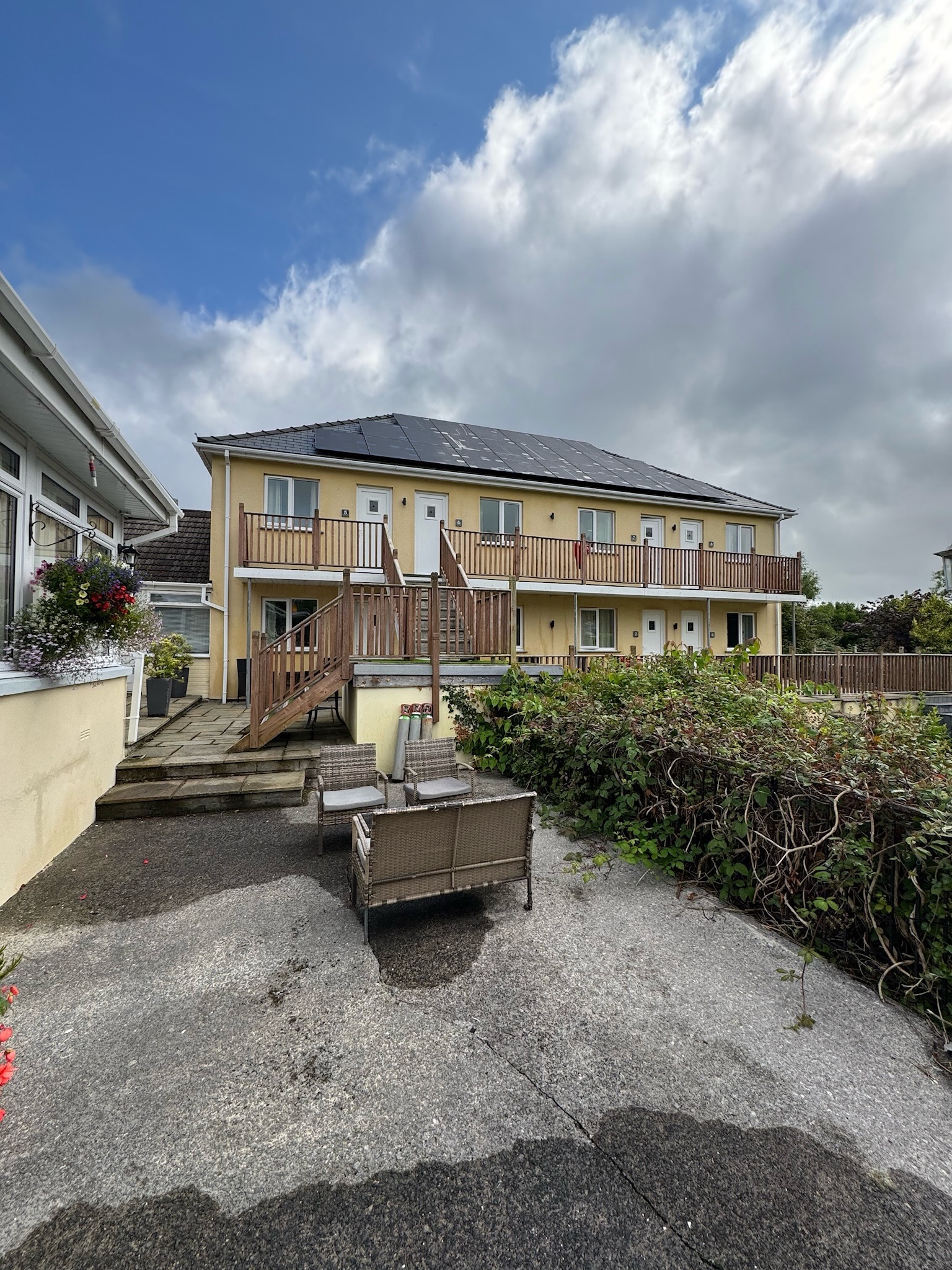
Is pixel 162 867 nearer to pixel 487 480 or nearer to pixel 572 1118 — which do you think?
pixel 572 1118

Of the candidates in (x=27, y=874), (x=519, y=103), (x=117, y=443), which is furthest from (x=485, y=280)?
(x=27, y=874)

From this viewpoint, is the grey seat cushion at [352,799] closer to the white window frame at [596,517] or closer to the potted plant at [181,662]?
the potted plant at [181,662]

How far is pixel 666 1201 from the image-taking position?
5.73 ft

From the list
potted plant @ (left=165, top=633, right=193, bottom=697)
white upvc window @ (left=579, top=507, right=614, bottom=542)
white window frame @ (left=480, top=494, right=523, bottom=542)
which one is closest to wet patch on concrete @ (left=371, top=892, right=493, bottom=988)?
potted plant @ (left=165, top=633, right=193, bottom=697)

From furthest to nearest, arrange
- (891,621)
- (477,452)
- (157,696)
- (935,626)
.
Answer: (891,621) → (935,626) → (477,452) → (157,696)

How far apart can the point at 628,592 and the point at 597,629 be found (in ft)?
6.23

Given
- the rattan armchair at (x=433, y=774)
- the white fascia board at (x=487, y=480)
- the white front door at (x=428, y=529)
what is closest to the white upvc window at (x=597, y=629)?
the white fascia board at (x=487, y=480)

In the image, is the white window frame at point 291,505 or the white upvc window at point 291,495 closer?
the white window frame at point 291,505

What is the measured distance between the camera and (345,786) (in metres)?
5.11

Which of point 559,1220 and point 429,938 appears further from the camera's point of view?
point 429,938

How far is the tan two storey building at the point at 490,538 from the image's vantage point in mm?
12086

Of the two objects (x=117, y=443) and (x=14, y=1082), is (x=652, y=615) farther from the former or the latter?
(x=14, y=1082)

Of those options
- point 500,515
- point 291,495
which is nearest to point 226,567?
point 291,495

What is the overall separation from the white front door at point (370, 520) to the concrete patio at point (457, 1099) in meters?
9.79
